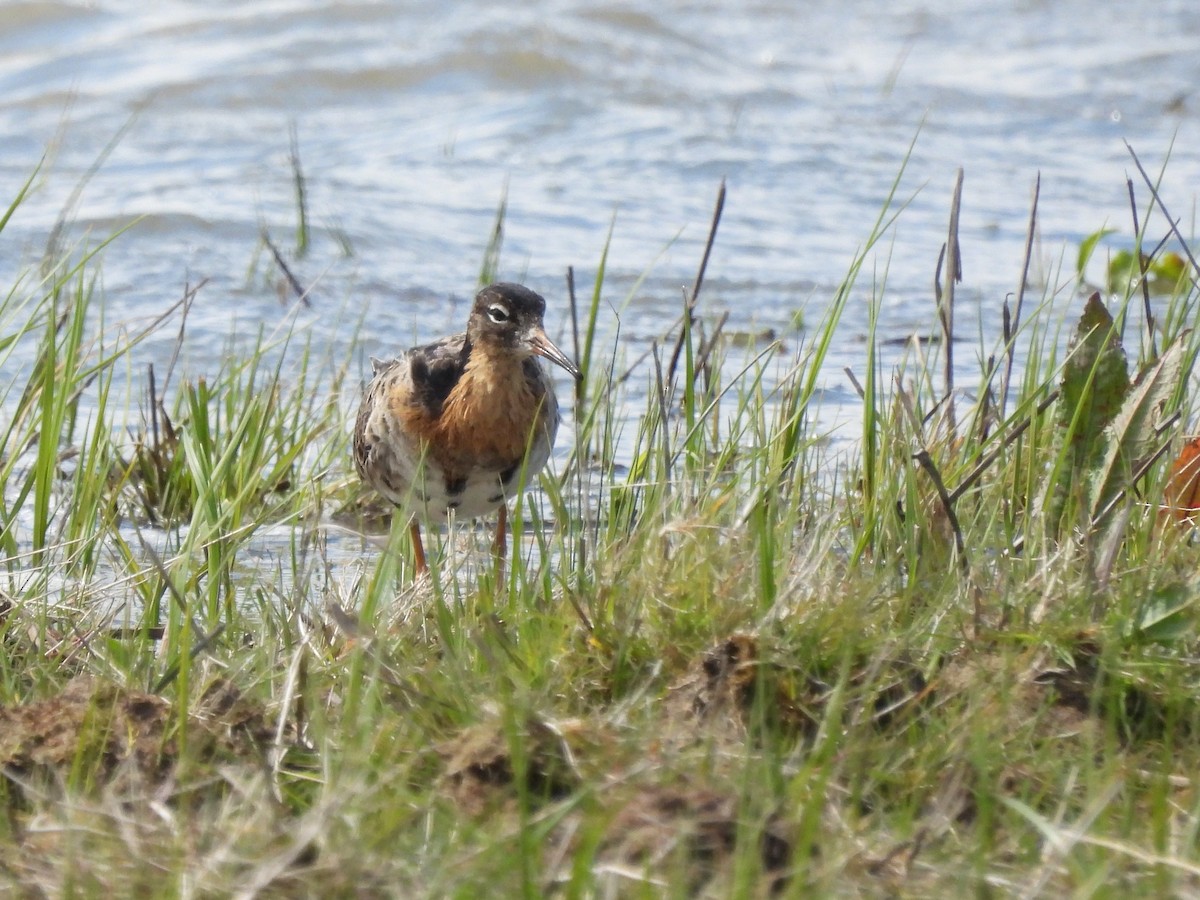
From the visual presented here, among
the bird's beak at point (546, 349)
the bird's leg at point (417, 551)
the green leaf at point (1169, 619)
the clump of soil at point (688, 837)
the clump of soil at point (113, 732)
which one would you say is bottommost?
the bird's leg at point (417, 551)

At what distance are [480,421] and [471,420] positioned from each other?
0.03m

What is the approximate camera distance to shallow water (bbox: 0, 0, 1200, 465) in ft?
31.5

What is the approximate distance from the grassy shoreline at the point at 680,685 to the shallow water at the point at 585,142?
8.13 ft

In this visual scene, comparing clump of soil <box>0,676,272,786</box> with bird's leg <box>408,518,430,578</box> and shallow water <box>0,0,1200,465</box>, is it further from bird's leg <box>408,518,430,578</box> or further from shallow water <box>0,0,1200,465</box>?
shallow water <box>0,0,1200,465</box>

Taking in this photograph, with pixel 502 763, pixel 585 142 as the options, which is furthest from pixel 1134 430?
pixel 585 142

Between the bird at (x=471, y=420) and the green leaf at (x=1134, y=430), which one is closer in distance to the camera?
the green leaf at (x=1134, y=430)

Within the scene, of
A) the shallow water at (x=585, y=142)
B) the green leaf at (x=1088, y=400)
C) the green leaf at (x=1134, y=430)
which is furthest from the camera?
the shallow water at (x=585, y=142)

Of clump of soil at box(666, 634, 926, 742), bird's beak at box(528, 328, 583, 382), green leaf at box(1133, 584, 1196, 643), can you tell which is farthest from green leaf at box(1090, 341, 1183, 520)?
bird's beak at box(528, 328, 583, 382)

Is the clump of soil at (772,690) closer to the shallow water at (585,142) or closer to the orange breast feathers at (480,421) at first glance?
the orange breast feathers at (480,421)

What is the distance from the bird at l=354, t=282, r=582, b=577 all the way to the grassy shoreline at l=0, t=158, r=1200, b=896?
46 centimetres

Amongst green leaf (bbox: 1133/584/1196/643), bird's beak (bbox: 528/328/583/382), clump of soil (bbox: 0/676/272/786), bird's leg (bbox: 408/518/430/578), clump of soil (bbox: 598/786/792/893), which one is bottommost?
bird's leg (bbox: 408/518/430/578)

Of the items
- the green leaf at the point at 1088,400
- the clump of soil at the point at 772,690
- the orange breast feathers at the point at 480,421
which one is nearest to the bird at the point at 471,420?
the orange breast feathers at the point at 480,421

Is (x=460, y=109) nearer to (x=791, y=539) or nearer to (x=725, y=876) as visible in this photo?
(x=791, y=539)

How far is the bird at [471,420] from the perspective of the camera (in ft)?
18.1
